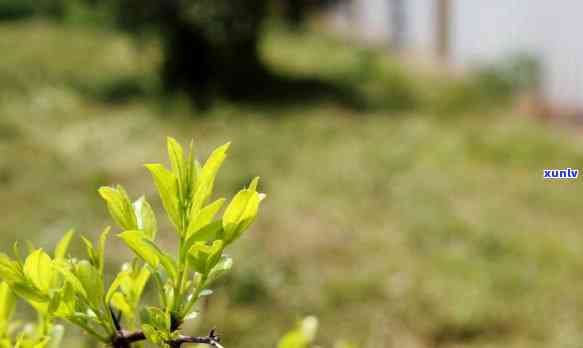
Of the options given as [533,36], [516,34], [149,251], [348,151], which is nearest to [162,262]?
[149,251]

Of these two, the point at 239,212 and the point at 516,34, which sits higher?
the point at 239,212

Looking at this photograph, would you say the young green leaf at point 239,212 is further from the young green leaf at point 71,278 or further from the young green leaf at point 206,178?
the young green leaf at point 71,278

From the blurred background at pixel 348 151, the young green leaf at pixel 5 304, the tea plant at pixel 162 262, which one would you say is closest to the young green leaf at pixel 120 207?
the tea plant at pixel 162 262

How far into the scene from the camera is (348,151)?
5312 mm

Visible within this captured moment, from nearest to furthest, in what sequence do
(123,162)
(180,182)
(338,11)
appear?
(180,182)
(123,162)
(338,11)

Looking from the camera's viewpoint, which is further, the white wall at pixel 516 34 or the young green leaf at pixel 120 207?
the white wall at pixel 516 34

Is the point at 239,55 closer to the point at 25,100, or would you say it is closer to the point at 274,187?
the point at 25,100

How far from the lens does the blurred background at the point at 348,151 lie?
3252 mm

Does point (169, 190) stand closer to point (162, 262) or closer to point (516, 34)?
point (162, 262)

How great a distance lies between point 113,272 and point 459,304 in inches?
63.7

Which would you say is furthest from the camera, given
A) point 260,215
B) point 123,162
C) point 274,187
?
point 123,162

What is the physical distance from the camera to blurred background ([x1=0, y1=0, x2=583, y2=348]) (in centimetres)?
325

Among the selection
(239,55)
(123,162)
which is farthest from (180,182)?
(239,55)

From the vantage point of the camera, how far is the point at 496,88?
7.06 metres
